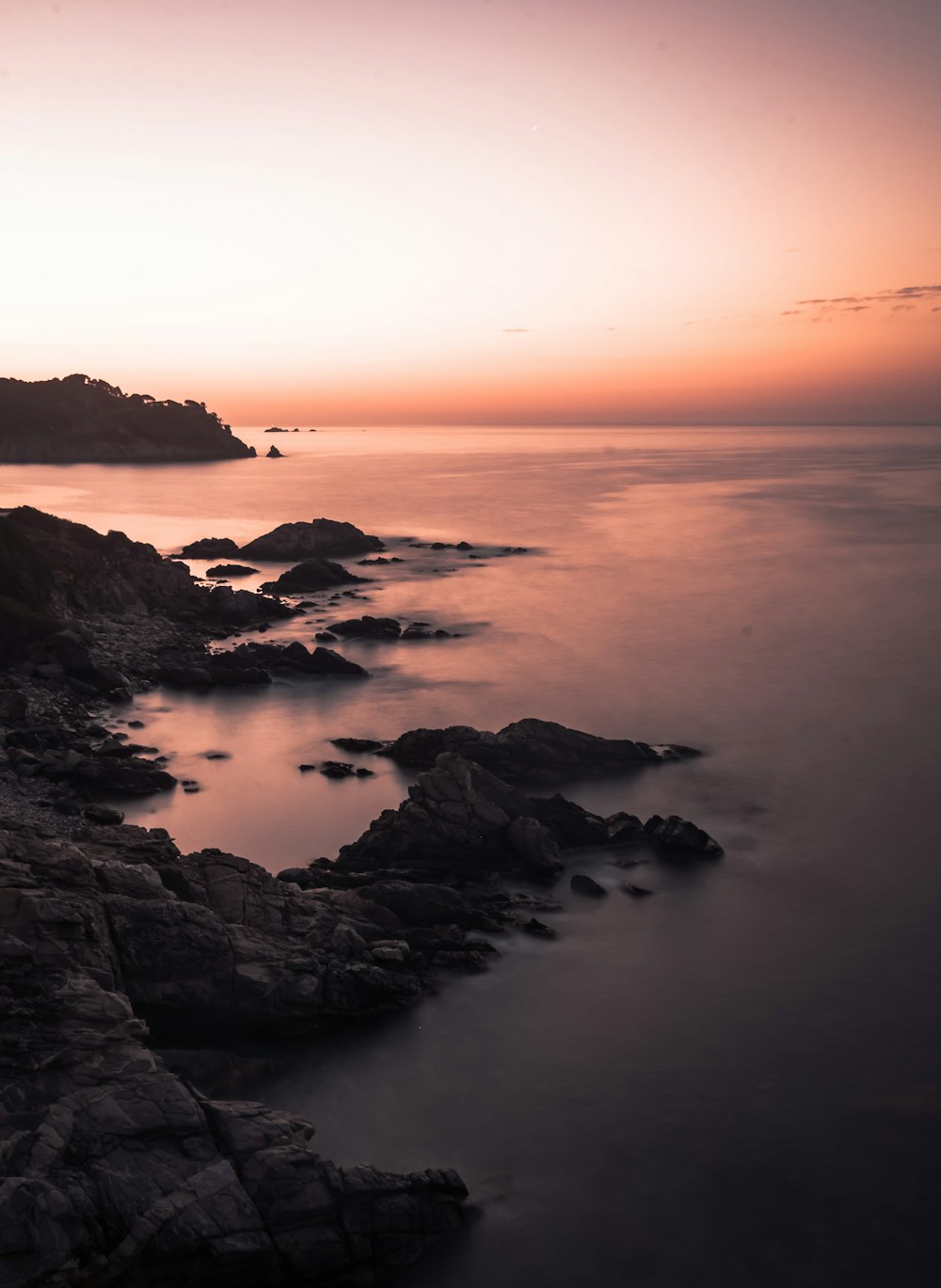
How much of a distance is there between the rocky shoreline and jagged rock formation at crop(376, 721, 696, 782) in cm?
8

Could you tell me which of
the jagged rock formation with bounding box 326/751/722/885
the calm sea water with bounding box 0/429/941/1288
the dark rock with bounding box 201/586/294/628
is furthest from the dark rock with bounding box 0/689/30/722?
the dark rock with bounding box 201/586/294/628

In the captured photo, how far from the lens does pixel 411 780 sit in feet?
101

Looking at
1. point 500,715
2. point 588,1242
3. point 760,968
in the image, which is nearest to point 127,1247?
point 588,1242

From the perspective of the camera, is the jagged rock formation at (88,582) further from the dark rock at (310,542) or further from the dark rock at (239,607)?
the dark rock at (310,542)

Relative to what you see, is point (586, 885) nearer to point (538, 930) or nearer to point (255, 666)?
point (538, 930)

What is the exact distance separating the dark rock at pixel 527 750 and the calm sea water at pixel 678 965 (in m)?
0.97

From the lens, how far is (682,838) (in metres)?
25.9

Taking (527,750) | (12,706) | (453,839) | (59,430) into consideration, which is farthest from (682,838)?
(59,430)

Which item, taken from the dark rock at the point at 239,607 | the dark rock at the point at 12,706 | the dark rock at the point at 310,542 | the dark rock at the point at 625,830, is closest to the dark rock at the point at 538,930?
the dark rock at the point at 625,830

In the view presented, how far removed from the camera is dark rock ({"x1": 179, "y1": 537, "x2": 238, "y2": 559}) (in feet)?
257

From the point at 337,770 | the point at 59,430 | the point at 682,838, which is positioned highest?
the point at 59,430

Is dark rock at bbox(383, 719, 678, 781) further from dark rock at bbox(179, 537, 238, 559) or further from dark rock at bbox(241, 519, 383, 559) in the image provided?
dark rock at bbox(179, 537, 238, 559)

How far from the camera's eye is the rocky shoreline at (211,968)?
40.1 feet

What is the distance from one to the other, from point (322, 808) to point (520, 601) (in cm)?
3388
